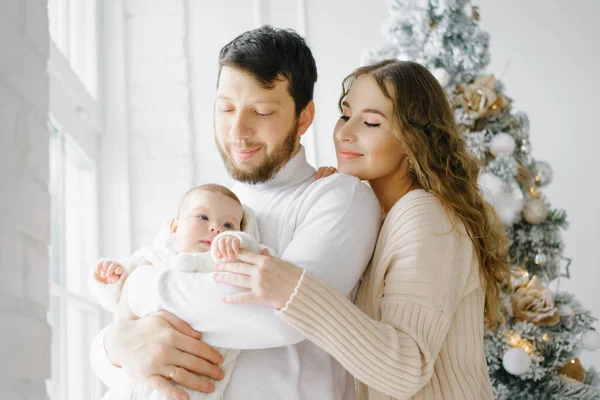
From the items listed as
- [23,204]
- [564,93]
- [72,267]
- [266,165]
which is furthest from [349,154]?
[564,93]

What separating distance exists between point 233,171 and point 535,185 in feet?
4.88

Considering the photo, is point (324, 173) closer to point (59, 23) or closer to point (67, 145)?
point (67, 145)

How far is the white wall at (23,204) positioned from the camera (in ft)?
4.15

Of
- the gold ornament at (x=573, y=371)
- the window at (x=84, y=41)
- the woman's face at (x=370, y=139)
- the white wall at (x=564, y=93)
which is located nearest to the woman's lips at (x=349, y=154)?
the woman's face at (x=370, y=139)

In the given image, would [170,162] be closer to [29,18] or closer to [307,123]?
[307,123]

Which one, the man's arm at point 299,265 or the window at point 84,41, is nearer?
the man's arm at point 299,265

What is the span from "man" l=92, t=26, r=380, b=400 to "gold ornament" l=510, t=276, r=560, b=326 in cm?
114

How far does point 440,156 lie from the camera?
2.03 m

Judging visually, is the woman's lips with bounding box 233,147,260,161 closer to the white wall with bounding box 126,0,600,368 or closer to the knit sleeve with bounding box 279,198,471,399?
the knit sleeve with bounding box 279,198,471,399

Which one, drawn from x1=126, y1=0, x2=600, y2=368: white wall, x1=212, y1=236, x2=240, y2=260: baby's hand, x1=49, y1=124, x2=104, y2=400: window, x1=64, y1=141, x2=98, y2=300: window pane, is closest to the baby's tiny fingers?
x1=212, y1=236, x2=240, y2=260: baby's hand

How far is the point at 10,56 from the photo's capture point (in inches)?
52.3

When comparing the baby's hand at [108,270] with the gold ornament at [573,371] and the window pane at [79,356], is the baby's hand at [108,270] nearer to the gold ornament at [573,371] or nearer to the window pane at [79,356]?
the window pane at [79,356]

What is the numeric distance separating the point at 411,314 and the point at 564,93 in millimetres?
2575

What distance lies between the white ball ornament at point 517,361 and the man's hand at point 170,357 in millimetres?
1450
